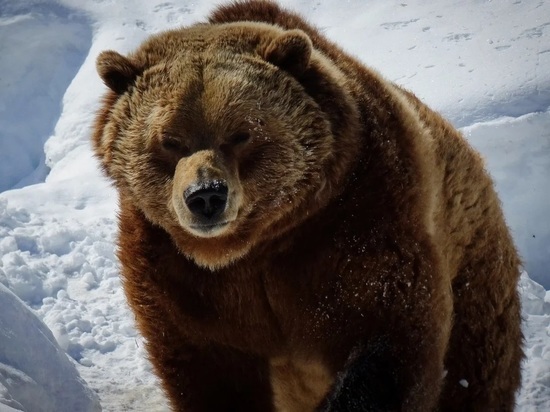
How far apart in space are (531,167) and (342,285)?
181 inches

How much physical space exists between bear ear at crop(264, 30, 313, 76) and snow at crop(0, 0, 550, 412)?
206 centimetres

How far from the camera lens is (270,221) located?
4.06m

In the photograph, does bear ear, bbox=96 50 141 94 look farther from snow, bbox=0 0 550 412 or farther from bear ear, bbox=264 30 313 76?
snow, bbox=0 0 550 412

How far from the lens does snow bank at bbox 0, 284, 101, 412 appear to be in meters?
5.07

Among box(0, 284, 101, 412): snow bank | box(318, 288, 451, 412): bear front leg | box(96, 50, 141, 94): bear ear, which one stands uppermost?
box(96, 50, 141, 94): bear ear

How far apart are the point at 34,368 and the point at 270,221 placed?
83.2 inches

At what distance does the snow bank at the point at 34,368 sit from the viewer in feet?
16.6

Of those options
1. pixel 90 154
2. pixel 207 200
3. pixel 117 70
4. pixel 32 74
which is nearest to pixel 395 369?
pixel 207 200

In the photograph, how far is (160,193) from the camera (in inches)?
158

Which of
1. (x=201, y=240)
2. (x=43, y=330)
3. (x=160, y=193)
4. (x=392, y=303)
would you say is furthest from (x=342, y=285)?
(x=43, y=330)

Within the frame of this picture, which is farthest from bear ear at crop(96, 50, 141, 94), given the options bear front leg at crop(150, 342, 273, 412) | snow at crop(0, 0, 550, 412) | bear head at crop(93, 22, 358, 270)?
snow at crop(0, 0, 550, 412)

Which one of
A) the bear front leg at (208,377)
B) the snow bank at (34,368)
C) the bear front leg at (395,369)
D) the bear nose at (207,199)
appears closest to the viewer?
the bear nose at (207,199)

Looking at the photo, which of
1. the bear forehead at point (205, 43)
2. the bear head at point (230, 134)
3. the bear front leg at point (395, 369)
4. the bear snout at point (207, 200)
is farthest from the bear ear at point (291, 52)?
the bear front leg at point (395, 369)

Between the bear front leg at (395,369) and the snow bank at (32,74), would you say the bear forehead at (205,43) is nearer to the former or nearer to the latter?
the bear front leg at (395,369)
